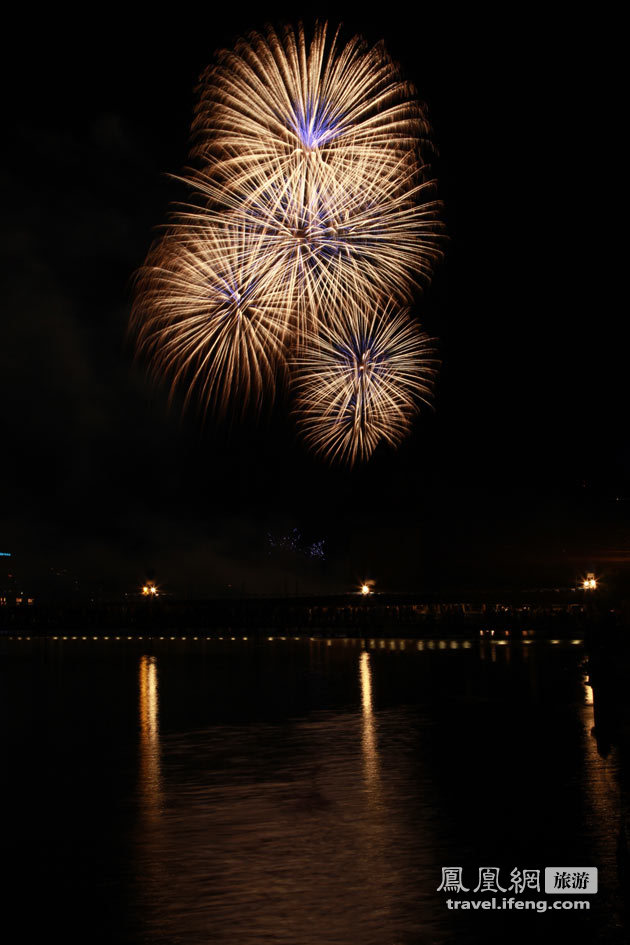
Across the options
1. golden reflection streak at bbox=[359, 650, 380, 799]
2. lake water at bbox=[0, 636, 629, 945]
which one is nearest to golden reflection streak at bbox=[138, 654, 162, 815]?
lake water at bbox=[0, 636, 629, 945]

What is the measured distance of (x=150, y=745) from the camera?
20625 millimetres

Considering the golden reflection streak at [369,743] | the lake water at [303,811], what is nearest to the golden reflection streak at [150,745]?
the lake water at [303,811]

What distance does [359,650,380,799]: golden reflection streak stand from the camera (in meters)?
15.8

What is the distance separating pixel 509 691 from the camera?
2822 centimetres

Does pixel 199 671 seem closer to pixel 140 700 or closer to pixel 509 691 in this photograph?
pixel 140 700

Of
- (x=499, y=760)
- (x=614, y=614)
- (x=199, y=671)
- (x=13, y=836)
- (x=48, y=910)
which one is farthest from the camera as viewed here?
(x=199, y=671)

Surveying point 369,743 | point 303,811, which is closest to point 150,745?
point 369,743

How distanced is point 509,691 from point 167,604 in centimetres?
6775

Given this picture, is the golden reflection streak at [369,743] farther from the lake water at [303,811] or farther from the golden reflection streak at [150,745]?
the golden reflection streak at [150,745]

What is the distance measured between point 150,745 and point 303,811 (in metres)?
7.50

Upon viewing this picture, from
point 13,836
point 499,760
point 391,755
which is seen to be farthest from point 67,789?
point 499,760

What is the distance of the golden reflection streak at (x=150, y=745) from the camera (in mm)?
15281

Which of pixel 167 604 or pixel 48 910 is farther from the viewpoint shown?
pixel 167 604

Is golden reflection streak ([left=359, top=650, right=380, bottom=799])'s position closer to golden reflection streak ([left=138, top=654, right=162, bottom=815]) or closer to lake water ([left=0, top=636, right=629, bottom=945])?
lake water ([left=0, top=636, right=629, bottom=945])
